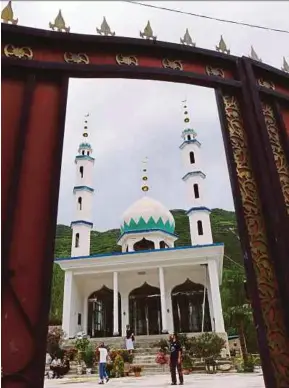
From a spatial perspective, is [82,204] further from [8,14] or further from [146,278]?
[8,14]

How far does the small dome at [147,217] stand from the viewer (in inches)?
893

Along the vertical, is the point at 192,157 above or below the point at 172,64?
above

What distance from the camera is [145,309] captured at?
20219 mm

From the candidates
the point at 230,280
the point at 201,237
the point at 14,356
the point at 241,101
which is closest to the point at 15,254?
the point at 14,356

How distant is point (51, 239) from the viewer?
2.89 metres

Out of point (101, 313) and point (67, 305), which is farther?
point (101, 313)

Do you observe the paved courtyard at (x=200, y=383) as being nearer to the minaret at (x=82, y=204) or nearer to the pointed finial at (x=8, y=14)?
the pointed finial at (x=8, y=14)

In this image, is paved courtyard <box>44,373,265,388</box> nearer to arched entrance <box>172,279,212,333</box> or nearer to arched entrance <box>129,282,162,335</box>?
arched entrance <box>172,279,212,333</box>

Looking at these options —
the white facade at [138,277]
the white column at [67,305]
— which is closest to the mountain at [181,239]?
the white facade at [138,277]

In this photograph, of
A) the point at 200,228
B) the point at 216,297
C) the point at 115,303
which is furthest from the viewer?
the point at 200,228

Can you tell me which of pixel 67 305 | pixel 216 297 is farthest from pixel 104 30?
pixel 67 305

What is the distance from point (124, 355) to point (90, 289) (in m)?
7.11

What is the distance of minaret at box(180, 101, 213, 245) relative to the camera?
22.4 m

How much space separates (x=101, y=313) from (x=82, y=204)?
6.61 meters
